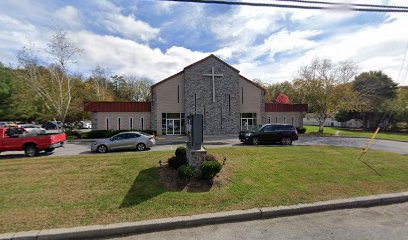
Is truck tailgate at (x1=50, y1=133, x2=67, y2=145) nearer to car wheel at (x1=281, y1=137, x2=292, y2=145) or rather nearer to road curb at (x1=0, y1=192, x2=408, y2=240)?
road curb at (x1=0, y1=192, x2=408, y2=240)

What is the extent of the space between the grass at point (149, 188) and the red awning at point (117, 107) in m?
17.6

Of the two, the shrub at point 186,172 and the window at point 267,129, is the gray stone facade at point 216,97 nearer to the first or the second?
the window at point 267,129

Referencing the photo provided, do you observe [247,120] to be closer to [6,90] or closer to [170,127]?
[170,127]

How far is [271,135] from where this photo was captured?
17.4 metres

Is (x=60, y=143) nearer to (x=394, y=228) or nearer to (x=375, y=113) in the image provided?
(x=394, y=228)

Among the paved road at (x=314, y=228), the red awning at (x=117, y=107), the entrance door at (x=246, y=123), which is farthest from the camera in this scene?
the entrance door at (x=246, y=123)

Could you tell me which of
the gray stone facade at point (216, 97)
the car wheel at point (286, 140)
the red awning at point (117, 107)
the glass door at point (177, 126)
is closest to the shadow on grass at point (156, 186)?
the car wheel at point (286, 140)

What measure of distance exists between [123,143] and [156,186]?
9.82 metres

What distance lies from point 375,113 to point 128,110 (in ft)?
168

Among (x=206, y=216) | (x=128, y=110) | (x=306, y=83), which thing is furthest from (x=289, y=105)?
(x=206, y=216)

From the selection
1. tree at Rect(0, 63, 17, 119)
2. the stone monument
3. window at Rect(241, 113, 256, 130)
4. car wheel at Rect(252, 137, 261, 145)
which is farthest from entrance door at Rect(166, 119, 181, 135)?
tree at Rect(0, 63, 17, 119)

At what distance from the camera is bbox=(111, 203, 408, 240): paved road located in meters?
4.35

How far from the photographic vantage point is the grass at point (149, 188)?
200 inches

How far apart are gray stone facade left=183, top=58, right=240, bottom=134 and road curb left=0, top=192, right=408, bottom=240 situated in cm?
2254
